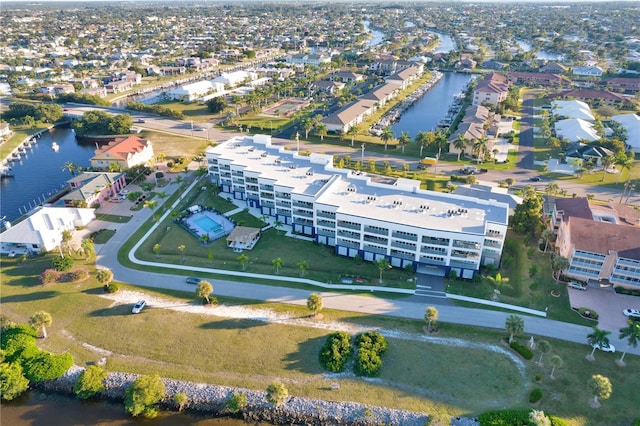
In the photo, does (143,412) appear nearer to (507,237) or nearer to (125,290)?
(125,290)

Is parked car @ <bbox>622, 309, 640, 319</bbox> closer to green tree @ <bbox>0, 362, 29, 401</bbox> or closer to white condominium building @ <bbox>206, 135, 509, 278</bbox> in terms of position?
white condominium building @ <bbox>206, 135, 509, 278</bbox>

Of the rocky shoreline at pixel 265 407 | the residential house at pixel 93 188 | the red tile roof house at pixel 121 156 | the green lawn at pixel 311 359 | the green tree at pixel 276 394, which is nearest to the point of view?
the rocky shoreline at pixel 265 407

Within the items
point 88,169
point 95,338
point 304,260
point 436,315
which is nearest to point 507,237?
point 436,315

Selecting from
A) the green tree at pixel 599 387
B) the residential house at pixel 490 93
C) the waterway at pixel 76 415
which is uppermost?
the residential house at pixel 490 93

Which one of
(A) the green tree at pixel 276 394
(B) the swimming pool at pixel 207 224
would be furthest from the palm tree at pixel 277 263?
(A) the green tree at pixel 276 394

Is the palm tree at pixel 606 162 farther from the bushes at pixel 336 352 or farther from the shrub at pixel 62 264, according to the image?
the shrub at pixel 62 264

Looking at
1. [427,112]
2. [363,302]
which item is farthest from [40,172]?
[427,112]

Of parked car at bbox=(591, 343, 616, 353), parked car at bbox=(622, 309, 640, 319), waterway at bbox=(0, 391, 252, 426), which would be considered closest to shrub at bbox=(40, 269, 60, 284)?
waterway at bbox=(0, 391, 252, 426)
